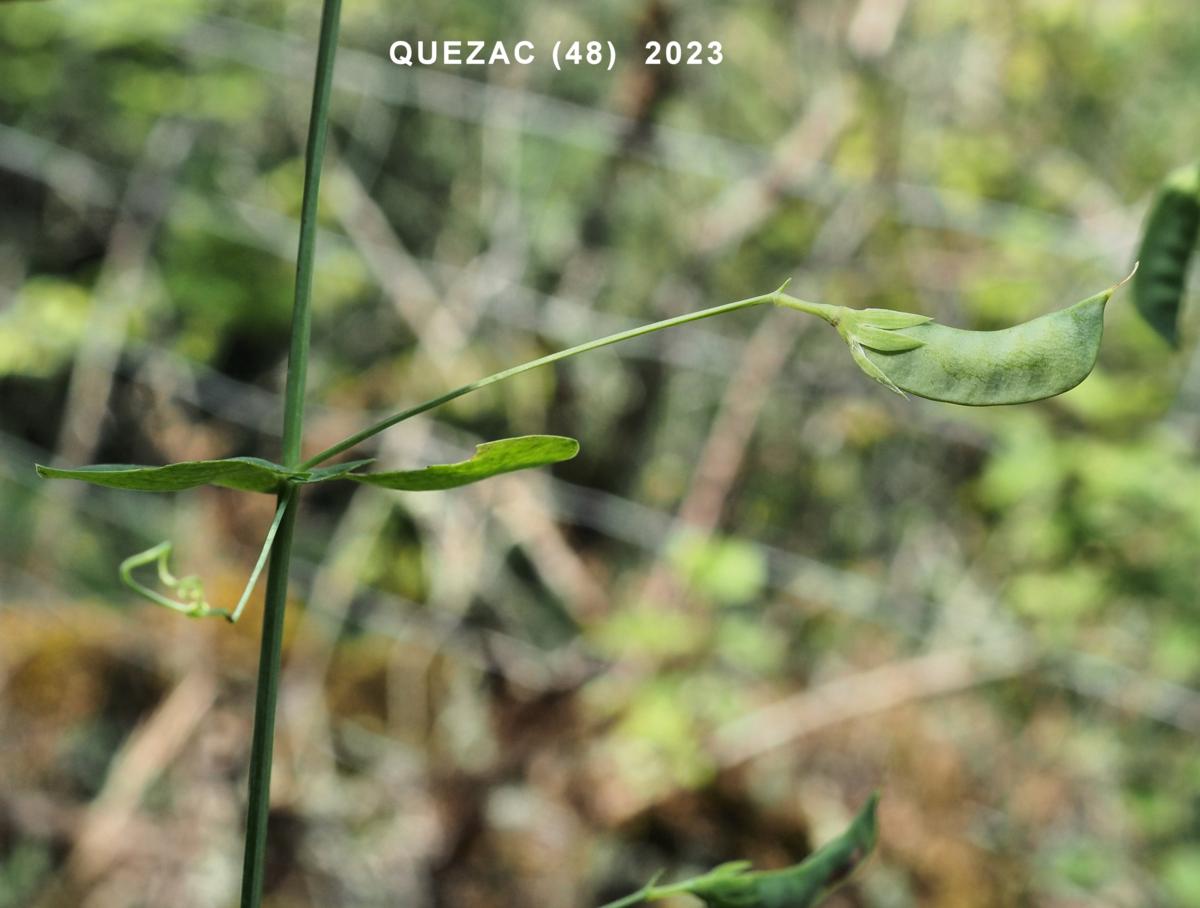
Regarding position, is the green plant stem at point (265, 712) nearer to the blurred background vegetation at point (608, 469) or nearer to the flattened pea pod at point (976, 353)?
the flattened pea pod at point (976, 353)

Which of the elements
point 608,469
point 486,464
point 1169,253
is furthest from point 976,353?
point 608,469

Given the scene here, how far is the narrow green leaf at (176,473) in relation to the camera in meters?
0.26

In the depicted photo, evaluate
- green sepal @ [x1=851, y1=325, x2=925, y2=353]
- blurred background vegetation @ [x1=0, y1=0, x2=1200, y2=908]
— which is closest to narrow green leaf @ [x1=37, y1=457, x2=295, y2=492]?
green sepal @ [x1=851, y1=325, x2=925, y2=353]

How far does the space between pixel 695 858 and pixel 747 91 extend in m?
1.57

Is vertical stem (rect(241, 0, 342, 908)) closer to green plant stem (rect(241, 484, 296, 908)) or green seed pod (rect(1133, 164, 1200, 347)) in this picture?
green plant stem (rect(241, 484, 296, 908))

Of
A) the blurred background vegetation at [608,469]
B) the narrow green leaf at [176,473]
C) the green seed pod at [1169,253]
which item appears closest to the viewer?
the narrow green leaf at [176,473]

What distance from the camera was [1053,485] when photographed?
1.80m

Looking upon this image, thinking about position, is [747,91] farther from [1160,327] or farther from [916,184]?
[1160,327]

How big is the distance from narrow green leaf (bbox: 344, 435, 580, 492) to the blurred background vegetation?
1295mm

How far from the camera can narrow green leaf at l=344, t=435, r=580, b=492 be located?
0.28 metres

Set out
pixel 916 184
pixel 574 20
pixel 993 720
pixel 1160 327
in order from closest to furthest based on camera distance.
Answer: pixel 1160 327, pixel 993 720, pixel 916 184, pixel 574 20

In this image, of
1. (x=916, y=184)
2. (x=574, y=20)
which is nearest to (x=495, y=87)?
(x=574, y=20)

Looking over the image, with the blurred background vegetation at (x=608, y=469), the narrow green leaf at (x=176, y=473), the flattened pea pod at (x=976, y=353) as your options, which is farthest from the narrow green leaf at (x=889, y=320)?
the blurred background vegetation at (x=608, y=469)

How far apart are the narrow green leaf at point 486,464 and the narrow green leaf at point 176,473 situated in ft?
0.07
